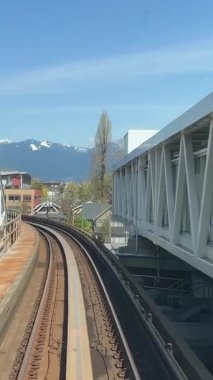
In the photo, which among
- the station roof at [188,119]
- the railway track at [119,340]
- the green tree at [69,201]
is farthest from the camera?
the green tree at [69,201]

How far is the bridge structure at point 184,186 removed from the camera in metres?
10.9

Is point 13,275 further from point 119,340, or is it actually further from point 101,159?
point 101,159

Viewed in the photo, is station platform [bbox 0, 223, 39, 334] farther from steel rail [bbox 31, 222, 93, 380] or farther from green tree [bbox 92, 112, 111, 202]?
green tree [bbox 92, 112, 111, 202]

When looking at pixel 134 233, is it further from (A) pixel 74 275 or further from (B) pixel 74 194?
(B) pixel 74 194

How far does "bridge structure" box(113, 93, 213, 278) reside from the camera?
35.8ft

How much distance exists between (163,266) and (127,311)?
1031cm

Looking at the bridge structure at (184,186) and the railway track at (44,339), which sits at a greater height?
the bridge structure at (184,186)

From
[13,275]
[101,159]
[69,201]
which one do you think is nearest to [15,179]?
[69,201]

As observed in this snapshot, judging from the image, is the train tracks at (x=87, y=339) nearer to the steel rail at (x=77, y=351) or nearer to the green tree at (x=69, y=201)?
the steel rail at (x=77, y=351)

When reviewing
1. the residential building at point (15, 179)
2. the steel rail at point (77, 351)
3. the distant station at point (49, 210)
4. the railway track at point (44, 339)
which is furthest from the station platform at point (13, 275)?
the residential building at point (15, 179)

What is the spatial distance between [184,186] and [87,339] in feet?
17.0

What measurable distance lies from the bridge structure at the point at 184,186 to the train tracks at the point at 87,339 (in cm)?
192

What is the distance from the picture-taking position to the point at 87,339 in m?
10.9

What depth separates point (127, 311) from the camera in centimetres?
1395
